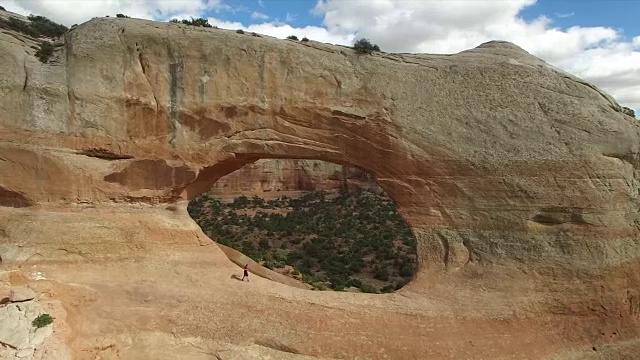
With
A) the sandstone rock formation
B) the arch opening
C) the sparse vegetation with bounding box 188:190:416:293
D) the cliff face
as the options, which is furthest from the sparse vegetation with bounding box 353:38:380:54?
the cliff face

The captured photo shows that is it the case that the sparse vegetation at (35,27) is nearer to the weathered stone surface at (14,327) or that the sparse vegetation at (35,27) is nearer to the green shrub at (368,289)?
the weathered stone surface at (14,327)

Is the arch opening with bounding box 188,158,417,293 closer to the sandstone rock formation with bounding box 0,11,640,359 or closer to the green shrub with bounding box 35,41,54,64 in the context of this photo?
the sandstone rock formation with bounding box 0,11,640,359

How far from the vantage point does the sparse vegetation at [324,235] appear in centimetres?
2397

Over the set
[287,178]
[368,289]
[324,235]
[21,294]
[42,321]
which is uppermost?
[287,178]

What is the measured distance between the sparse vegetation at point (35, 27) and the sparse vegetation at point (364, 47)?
31.9ft

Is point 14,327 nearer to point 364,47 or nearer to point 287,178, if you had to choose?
point 364,47

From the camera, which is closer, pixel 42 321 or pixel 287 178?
pixel 42 321

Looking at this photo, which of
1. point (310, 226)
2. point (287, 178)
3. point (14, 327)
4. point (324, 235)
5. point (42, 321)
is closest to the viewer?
point (14, 327)

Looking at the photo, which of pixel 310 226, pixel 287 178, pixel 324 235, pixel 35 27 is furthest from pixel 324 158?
pixel 287 178

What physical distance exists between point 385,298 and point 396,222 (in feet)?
75.5

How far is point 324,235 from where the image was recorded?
32.2 meters

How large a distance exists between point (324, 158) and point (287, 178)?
131ft

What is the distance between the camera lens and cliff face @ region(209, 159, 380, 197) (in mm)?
50125

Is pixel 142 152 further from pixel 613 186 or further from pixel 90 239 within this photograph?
pixel 613 186
